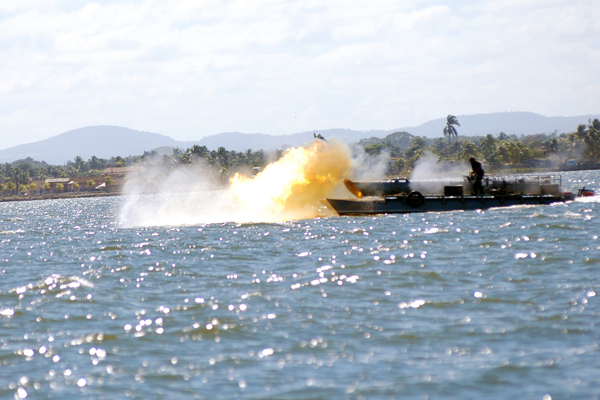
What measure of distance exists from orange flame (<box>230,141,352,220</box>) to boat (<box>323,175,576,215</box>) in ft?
6.96

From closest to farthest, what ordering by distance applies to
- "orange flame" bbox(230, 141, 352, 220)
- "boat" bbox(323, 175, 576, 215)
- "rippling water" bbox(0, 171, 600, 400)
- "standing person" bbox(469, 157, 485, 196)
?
"rippling water" bbox(0, 171, 600, 400) < "boat" bbox(323, 175, 576, 215) < "standing person" bbox(469, 157, 485, 196) < "orange flame" bbox(230, 141, 352, 220)

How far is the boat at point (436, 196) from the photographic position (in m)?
58.5

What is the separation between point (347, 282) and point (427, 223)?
80.5ft

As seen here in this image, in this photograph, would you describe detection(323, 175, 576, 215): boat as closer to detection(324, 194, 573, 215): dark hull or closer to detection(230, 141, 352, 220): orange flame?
detection(324, 194, 573, 215): dark hull

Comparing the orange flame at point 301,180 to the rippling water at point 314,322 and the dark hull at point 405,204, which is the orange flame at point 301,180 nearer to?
the dark hull at point 405,204

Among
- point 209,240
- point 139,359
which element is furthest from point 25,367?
point 209,240

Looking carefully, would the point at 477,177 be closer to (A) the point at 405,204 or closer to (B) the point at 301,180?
(A) the point at 405,204

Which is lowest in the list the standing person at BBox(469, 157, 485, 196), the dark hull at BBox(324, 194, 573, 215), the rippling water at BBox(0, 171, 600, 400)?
the rippling water at BBox(0, 171, 600, 400)

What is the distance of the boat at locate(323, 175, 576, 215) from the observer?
58531 mm

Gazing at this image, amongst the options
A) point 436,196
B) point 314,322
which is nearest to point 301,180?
point 436,196

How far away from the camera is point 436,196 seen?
59.9m

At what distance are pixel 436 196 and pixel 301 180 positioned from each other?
12681mm

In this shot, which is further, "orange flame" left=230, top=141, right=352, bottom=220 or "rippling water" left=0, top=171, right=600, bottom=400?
"orange flame" left=230, top=141, right=352, bottom=220

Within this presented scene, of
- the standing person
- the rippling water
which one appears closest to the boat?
the standing person
